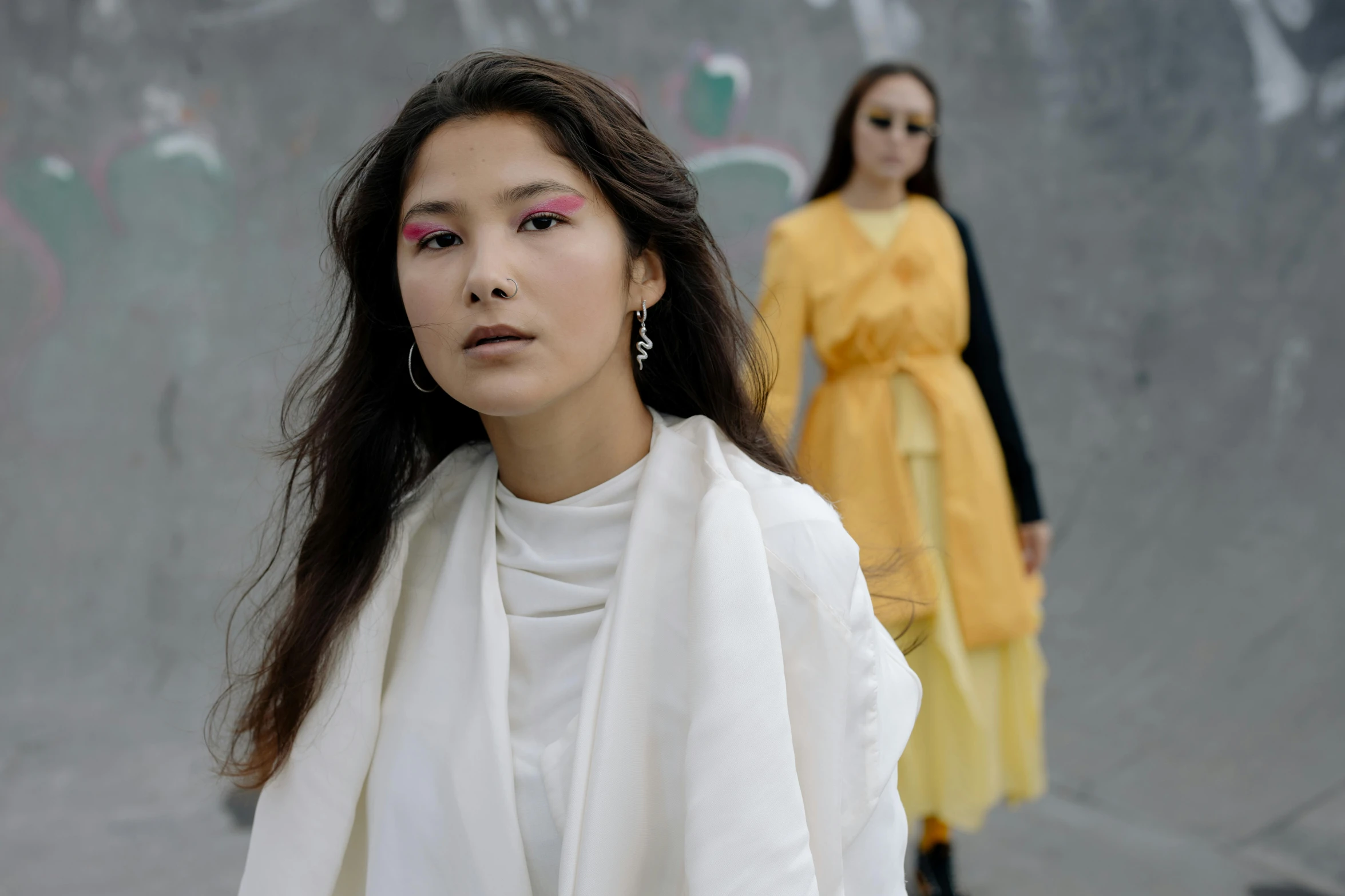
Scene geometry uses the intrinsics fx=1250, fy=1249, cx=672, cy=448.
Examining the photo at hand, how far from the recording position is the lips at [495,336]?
1.28 metres

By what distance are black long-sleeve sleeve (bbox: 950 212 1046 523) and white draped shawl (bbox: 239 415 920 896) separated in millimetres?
1789

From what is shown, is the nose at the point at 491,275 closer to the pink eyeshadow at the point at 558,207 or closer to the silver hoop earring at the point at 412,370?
the pink eyeshadow at the point at 558,207

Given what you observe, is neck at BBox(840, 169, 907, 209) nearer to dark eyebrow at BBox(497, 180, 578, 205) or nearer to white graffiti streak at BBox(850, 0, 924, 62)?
dark eyebrow at BBox(497, 180, 578, 205)

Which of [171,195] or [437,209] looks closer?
[437,209]

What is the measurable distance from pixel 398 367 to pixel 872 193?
74.6 inches

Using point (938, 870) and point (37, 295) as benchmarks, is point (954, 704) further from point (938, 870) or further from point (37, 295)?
point (37, 295)

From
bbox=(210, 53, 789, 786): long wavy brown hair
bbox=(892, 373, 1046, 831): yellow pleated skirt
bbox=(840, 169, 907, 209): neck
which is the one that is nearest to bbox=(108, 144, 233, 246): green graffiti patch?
bbox=(840, 169, 907, 209): neck

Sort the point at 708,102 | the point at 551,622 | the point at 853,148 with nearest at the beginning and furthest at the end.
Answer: the point at 551,622, the point at 853,148, the point at 708,102

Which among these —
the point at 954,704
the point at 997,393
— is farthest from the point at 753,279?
the point at 954,704

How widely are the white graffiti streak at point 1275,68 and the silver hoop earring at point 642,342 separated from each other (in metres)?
4.45

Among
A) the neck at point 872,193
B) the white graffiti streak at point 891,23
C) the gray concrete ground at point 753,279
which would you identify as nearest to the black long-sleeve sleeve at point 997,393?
the neck at point 872,193

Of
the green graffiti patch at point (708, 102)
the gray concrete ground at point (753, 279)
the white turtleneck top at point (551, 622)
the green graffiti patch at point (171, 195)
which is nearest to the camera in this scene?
the white turtleneck top at point (551, 622)

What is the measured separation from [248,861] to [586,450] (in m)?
0.59

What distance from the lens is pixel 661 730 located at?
1.27 meters
